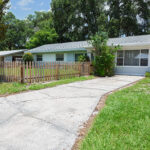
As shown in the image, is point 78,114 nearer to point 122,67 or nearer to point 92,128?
point 92,128

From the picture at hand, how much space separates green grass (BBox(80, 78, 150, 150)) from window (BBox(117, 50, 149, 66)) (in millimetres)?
8750

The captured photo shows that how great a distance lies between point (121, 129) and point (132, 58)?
10.8 m

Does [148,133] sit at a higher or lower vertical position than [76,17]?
lower

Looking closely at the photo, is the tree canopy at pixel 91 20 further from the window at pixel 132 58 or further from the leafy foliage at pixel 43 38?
the window at pixel 132 58

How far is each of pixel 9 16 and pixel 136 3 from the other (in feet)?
107

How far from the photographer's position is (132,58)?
41.0ft

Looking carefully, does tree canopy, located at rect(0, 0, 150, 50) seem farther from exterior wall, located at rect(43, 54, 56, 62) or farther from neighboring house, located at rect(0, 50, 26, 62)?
exterior wall, located at rect(43, 54, 56, 62)

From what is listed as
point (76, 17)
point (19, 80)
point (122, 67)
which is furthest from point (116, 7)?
point (19, 80)

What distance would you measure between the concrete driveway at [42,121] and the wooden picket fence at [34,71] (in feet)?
9.25

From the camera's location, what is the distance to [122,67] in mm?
13000

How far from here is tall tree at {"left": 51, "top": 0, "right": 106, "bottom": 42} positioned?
99.3 feet

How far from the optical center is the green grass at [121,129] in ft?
7.73

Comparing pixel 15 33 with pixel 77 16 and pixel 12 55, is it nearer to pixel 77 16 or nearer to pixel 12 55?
pixel 12 55

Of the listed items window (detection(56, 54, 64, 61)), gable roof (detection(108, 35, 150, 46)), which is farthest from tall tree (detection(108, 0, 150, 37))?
gable roof (detection(108, 35, 150, 46))
